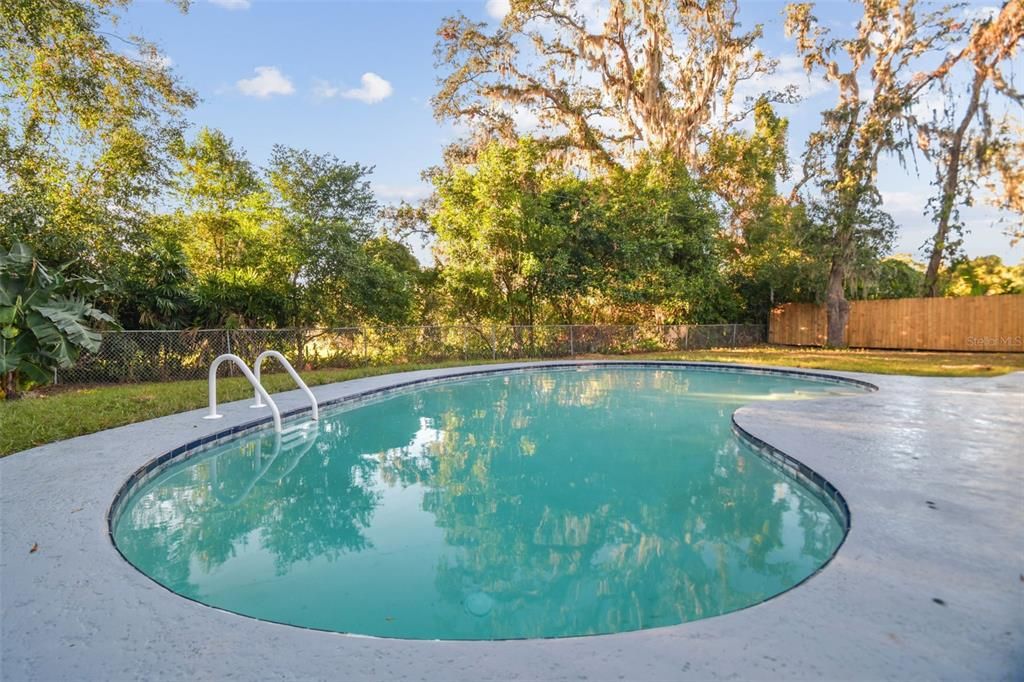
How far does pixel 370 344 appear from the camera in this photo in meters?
13.4

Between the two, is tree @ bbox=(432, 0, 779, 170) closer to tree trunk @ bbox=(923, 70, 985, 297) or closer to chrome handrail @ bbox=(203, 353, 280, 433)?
tree trunk @ bbox=(923, 70, 985, 297)

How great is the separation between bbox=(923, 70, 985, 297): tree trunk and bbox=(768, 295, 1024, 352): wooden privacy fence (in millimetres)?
1766

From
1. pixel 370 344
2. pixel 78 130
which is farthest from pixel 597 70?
pixel 78 130

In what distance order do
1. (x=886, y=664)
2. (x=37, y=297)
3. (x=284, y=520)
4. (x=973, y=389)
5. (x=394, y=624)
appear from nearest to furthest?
(x=886, y=664)
(x=394, y=624)
(x=284, y=520)
(x=37, y=297)
(x=973, y=389)

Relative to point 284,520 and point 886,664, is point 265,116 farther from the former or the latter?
point 886,664

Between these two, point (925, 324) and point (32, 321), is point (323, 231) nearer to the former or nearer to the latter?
point (32, 321)

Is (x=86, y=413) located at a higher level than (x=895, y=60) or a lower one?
lower

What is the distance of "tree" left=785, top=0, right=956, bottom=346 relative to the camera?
16750 mm

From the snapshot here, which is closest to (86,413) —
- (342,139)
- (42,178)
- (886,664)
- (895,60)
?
(42,178)

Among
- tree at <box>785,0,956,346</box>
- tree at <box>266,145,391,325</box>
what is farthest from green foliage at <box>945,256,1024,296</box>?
tree at <box>266,145,391,325</box>

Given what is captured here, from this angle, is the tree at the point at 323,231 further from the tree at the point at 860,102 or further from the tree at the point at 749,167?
the tree at the point at 860,102

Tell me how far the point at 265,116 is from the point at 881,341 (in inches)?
789

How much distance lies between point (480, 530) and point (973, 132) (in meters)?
20.6

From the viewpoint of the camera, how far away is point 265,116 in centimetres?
1505
